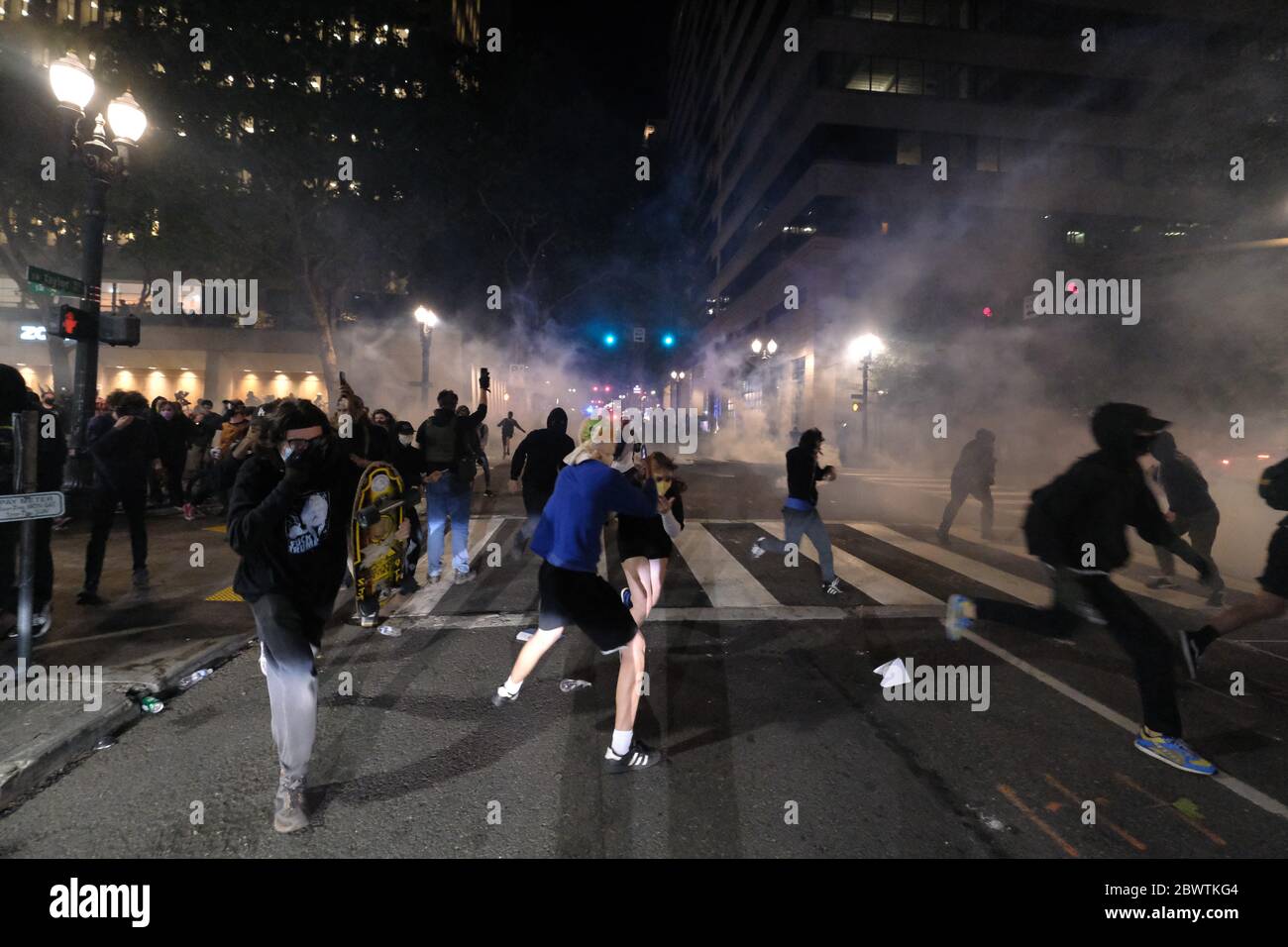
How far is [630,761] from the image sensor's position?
2.78 metres

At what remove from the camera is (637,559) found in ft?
13.3

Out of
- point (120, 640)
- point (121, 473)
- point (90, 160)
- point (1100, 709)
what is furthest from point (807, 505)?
point (90, 160)

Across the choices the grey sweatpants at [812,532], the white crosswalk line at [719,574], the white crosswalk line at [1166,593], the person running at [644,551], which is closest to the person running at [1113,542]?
the person running at [644,551]

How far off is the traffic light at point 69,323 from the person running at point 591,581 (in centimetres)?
563

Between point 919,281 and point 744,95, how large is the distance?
2105cm

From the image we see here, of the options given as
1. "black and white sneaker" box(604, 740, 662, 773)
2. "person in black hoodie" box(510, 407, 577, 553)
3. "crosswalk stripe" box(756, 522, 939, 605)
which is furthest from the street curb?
"crosswalk stripe" box(756, 522, 939, 605)

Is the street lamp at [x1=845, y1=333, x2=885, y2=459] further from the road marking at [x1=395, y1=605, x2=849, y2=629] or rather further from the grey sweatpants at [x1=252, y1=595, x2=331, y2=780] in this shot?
the grey sweatpants at [x1=252, y1=595, x2=331, y2=780]

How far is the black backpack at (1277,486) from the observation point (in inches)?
133

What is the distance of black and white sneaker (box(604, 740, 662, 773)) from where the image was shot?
275cm

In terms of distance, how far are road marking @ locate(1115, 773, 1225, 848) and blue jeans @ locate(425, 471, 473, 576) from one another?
16.4 ft

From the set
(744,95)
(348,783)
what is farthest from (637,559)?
(744,95)

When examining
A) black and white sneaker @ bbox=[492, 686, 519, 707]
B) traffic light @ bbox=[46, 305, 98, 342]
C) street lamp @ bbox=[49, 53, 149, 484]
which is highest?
street lamp @ bbox=[49, 53, 149, 484]

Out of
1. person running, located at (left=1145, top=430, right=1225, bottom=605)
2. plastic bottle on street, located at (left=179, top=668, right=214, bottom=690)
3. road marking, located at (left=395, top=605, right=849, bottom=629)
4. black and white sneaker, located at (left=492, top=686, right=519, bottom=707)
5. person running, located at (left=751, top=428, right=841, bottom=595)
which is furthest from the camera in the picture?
person running, located at (left=1145, top=430, right=1225, bottom=605)

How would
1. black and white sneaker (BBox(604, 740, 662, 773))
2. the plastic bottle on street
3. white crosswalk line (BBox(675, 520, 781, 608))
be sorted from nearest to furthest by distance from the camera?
1. black and white sneaker (BBox(604, 740, 662, 773))
2. the plastic bottle on street
3. white crosswalk line (BBox(675, 520, 781, 608))
